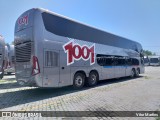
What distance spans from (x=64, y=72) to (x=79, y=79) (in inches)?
63.1

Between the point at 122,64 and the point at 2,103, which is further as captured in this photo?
the point at 122,64

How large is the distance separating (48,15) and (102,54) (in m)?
5.58

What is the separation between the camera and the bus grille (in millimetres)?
8961

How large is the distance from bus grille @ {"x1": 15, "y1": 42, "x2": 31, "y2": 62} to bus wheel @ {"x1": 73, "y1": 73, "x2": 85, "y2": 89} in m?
3.15

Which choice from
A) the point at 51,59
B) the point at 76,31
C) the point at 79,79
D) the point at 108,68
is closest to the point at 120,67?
the point at 108,68

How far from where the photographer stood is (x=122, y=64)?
16.5m

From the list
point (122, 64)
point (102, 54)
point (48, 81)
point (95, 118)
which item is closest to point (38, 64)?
point (48, 81)

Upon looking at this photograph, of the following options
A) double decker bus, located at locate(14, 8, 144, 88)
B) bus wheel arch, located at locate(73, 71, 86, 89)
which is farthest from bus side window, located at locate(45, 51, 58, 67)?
bus wheel arch, located at locate(73, 71, 86, 89)

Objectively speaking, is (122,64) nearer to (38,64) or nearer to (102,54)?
(102,54)

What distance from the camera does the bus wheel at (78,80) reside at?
35.8 feet

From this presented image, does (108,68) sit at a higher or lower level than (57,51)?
lower

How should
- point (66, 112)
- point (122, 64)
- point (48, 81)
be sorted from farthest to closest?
point (122, 64) < point (48, 81) < point (66, 112)

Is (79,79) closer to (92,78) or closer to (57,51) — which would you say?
(92,78)

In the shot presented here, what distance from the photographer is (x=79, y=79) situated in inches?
444
